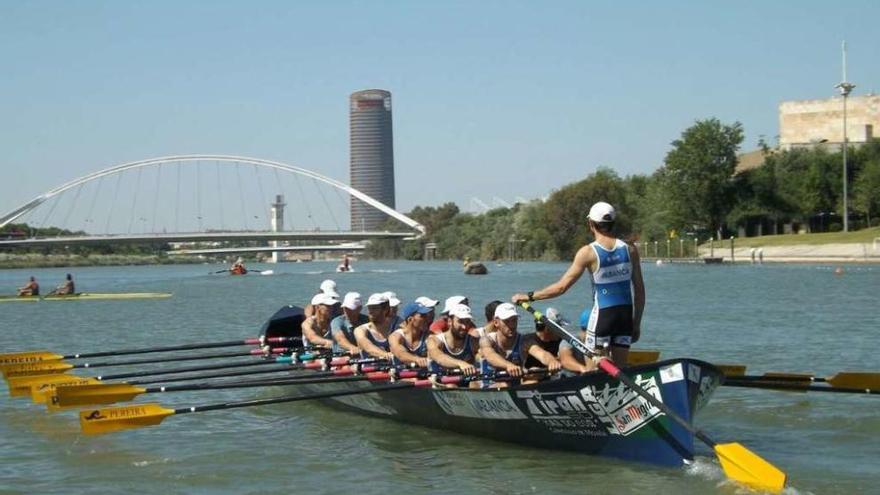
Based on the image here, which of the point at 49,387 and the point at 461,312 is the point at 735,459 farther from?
the point at 49,387

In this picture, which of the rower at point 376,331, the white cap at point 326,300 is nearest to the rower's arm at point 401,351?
the rower at point 376,331

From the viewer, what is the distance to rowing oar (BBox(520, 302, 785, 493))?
8211 millimetres

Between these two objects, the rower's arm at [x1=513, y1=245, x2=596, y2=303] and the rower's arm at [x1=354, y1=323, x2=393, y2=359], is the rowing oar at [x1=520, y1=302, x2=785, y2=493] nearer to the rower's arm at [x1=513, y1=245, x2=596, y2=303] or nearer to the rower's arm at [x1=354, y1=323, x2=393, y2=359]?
the rower's arm at [x1=513, y1=245, x2=596, y2=303]

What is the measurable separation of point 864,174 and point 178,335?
5411cm

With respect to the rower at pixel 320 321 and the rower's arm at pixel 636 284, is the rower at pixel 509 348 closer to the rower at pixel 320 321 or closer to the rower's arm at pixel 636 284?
the rower's arm at pixel 636 284

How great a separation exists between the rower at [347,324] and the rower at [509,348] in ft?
9.28

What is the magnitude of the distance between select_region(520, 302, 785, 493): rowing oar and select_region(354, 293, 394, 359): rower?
385 centimetres

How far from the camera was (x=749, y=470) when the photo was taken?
828cm

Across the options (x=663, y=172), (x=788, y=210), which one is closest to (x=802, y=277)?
(x=788, y=210)

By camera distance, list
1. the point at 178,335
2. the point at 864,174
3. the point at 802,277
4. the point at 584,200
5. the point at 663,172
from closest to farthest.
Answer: the point at 178,335 → the point at 802,277 → the point at 864,174 → the point at 663,172 → the point at 584,200

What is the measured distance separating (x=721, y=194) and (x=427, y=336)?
231ft

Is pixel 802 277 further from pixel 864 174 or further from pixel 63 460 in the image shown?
pixel 63 460

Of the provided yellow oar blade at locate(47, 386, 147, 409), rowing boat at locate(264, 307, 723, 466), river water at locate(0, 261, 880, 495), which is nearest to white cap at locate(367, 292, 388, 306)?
river water at locate(0, 261, 880, 495)

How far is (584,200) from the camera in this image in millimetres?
91062
